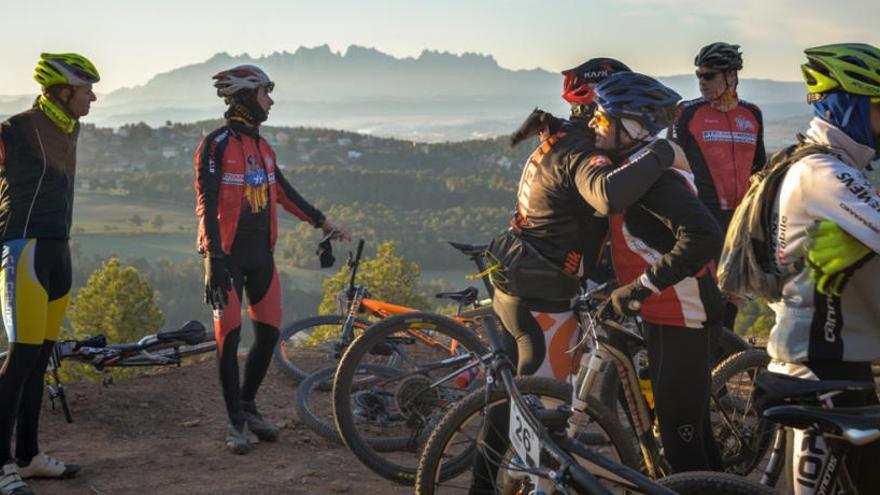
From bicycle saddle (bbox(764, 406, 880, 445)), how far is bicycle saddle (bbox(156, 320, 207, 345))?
594 cm

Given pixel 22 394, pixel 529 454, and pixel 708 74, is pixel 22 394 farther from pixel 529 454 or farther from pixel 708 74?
pixel 708 74

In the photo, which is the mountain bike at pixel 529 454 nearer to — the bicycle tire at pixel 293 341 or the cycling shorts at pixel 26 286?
the cycling shorts at pixel 26 286

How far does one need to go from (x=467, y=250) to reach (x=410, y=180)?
154m

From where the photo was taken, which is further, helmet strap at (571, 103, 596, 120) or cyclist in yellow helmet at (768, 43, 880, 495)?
helmet strap at (571, 103, 596, 120)

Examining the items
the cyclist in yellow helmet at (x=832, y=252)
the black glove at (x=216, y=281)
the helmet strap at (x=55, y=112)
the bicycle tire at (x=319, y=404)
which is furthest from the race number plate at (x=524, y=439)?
the helmet strap at (x=55, y=112)

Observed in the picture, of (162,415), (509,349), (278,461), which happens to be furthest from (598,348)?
(162,415)

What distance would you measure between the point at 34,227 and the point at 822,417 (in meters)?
4.54

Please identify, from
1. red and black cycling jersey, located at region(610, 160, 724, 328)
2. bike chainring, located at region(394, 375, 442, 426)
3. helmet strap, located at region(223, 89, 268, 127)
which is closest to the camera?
red and black cycling jersey, located at region(610, 160, 724, 328)

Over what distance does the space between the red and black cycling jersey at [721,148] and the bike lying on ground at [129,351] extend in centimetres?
437

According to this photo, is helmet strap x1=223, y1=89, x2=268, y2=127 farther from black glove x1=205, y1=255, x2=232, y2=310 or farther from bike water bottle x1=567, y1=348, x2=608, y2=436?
bike water bottle x1=567, y1=348, x2=608, y2=436

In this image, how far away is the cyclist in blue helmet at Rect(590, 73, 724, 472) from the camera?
163 inches

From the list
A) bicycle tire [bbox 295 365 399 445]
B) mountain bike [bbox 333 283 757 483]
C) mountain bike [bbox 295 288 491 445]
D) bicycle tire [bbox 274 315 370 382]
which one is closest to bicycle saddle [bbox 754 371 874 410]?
mountain bike [bbox 333 283 757 483]

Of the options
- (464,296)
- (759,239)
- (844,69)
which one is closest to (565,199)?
(759,239)

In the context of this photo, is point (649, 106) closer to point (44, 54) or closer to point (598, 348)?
point (598, 348)
